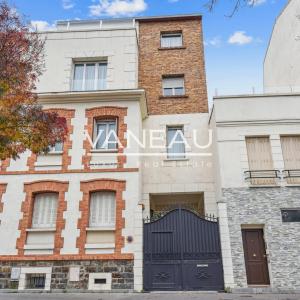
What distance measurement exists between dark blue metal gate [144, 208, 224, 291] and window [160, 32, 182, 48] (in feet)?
30.0

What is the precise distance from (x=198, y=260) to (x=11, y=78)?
8234 mm

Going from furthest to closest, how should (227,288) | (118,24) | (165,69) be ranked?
1. (118,24)
2. (165,69)
3. (227,288)

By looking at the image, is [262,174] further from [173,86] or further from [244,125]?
[173,86]

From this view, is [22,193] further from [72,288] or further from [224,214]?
[224,214]

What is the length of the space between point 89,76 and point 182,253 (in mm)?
8497

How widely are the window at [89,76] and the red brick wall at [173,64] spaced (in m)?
2.07

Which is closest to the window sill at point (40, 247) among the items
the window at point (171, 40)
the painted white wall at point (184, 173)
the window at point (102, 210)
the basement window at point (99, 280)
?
the window at point (102, 210)

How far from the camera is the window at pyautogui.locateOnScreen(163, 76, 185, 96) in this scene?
15098 millimetres

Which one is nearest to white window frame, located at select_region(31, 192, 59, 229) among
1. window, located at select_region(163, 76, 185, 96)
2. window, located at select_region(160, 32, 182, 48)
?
window, located at select_region(163, 76, 185, 96)

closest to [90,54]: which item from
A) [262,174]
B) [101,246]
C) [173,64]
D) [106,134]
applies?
[106,134]

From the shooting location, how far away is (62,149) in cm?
1234

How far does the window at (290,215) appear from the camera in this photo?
1090cm

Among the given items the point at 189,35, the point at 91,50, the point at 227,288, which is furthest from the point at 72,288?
the point at 189,35

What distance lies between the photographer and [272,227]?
1080cm
